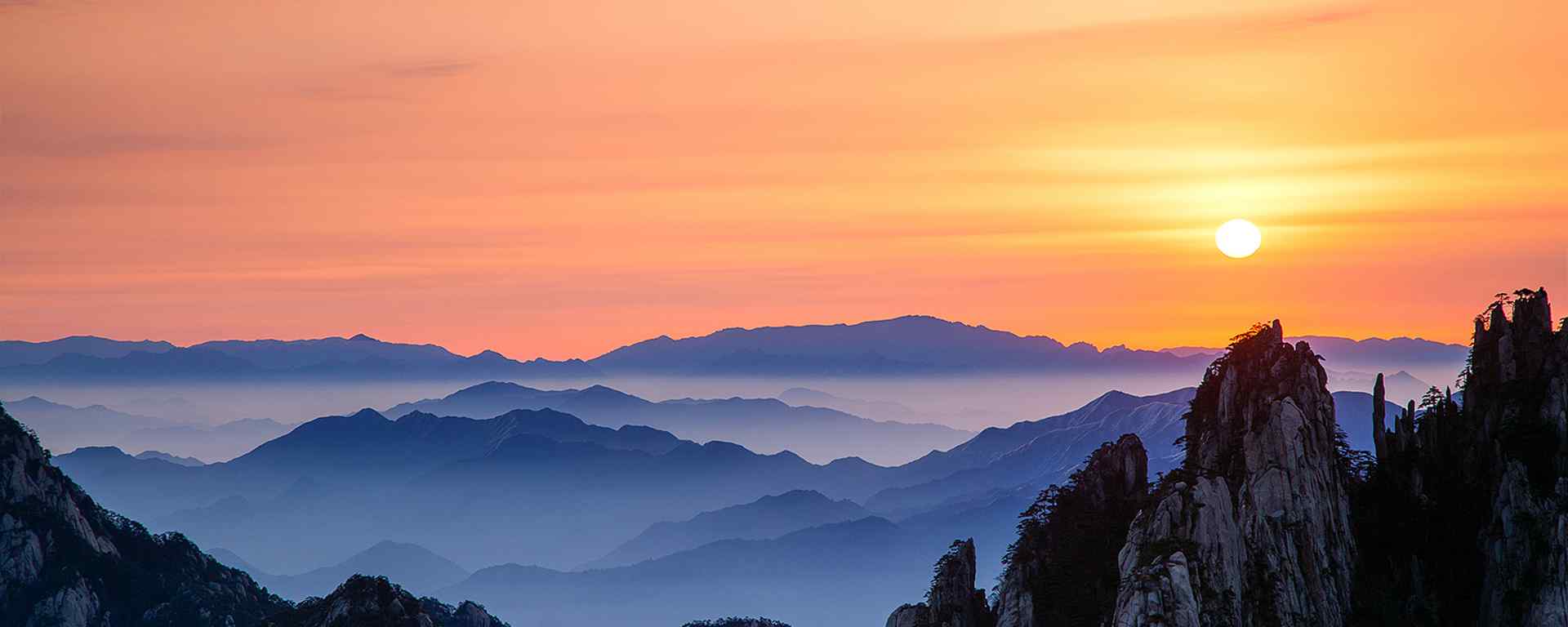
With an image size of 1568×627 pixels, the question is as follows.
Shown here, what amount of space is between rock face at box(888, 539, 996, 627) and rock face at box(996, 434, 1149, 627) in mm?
3968

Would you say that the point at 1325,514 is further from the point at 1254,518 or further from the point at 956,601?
the point at 956,601

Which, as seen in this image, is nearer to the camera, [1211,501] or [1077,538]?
[1211,501]

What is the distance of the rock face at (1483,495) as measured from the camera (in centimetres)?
12056

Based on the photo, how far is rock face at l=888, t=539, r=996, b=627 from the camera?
5728 inches

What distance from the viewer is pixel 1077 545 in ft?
438

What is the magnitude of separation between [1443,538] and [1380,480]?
6800mm

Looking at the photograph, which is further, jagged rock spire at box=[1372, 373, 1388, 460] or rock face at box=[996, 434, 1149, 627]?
jagged rock spire at box=[1372, 373, 1388, 460]

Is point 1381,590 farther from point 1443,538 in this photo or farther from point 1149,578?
point 1149,578

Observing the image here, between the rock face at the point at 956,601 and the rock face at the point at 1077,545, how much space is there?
3968 mm

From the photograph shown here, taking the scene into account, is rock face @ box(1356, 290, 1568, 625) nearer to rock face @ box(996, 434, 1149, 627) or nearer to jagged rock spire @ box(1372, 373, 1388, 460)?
jagged rock spire @ box(1372, 373, 1388, 460)

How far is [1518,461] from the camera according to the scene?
123m

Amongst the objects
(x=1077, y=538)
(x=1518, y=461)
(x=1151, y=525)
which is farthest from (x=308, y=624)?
(x=1518, y=461)

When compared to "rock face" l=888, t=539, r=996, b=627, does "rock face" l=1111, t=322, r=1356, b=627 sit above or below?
Answer: above

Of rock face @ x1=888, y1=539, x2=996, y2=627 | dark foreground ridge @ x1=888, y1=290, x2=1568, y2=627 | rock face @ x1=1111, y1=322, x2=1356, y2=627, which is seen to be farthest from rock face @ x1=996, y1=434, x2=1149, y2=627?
rock face @ x1=1111, y1=322, x2=1356, y2=627
